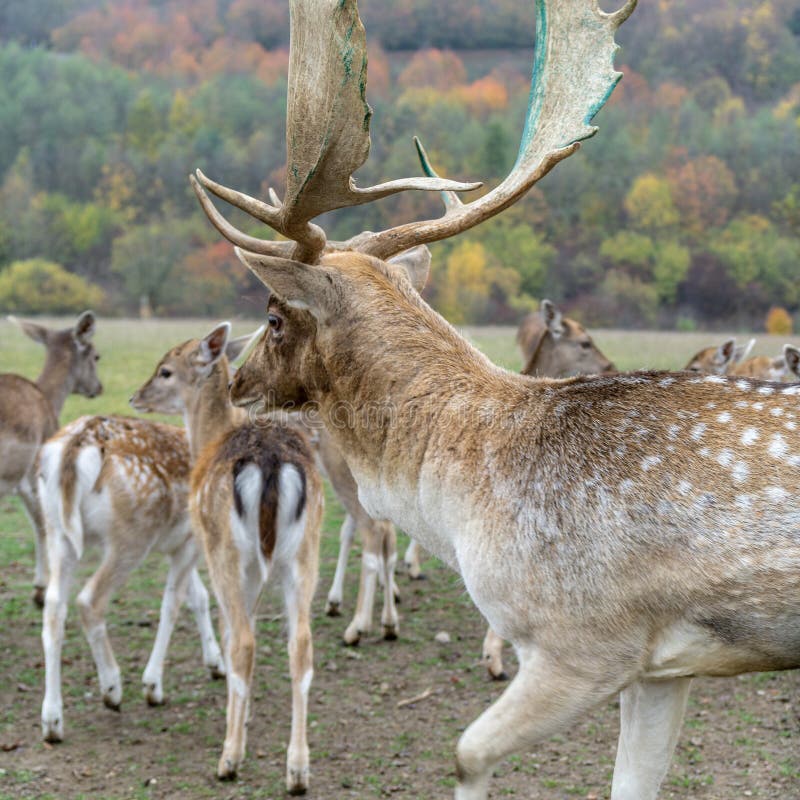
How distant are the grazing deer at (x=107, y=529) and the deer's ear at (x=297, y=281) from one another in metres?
2.13

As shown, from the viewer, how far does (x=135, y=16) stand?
139 feet

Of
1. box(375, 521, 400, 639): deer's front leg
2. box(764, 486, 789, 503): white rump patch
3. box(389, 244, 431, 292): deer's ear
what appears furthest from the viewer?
box(375, 521, 400, 639): deer's front leg

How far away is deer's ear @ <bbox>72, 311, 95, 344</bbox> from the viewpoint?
9134 millimetres

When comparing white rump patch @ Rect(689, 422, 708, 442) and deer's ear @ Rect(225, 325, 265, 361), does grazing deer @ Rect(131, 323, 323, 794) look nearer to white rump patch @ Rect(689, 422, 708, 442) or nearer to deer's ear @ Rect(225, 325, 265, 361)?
deer's ear @ Rect(225, 325, 265, 361)

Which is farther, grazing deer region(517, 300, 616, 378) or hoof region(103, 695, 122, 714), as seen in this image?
grazing deer region(517, 300, 616, 378)

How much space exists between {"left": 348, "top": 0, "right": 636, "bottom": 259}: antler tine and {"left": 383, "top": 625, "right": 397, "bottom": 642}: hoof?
2914 millimetres

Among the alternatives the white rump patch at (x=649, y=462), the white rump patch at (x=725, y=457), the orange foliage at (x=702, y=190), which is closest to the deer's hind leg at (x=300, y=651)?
the white rump patch at (x=649, y=462)

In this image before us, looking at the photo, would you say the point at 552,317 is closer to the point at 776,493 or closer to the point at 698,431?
the point at 698,431

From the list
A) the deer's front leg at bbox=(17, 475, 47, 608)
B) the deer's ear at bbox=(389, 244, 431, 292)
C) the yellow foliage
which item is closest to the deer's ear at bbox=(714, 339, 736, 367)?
the deer's ear at bbox=(389, 244, 431, 292)

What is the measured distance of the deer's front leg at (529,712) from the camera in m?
3.02

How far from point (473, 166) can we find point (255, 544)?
21280 millimetres

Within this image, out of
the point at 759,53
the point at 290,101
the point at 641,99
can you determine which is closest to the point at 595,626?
the point at 290,101

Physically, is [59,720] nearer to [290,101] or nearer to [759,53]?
[290,101]

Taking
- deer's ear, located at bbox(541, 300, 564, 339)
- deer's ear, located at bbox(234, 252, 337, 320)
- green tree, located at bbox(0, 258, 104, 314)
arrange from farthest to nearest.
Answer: green tree, located at bbox(0, 258, 104, 314)
deer's ear, located at bbox(541, 300, 564, 339)
deer's ear, located at bbox(234, 252, 337, 320)
